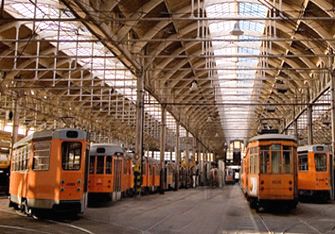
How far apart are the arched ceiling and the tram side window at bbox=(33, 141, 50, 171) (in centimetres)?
453

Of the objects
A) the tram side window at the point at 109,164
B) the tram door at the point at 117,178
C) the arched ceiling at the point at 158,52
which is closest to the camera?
the arched ceiling at the point at 158,52

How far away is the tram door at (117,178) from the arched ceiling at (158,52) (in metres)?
3.31

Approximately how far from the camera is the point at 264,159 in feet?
62.5

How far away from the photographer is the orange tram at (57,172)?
48.8 ft

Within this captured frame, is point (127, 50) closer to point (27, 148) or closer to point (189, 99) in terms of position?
point (27, 148)

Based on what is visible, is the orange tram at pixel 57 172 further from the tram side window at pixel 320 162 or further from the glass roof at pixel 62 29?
the tram side window at pixel 320 162

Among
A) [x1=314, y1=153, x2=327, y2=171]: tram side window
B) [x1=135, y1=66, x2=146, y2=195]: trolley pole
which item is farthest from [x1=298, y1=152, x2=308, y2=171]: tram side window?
[x1=135, y1=66, x2=146, y2=195]: trolley pole

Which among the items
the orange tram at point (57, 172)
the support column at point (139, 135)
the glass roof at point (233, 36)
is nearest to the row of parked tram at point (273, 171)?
the glass roof at point (233, 36)

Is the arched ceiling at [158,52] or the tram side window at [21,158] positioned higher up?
the arched ceiling at [158,52]

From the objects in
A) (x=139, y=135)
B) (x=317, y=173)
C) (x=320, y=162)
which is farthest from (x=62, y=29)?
(x=317, y=173)

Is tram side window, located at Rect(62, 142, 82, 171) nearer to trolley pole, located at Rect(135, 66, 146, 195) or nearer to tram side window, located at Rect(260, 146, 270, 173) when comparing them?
tram side window, located at Rect(260, 146, 270, 173)

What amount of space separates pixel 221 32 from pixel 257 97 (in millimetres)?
20354

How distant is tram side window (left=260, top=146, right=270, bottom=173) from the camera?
741 inches

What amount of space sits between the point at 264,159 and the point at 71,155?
783 cm
